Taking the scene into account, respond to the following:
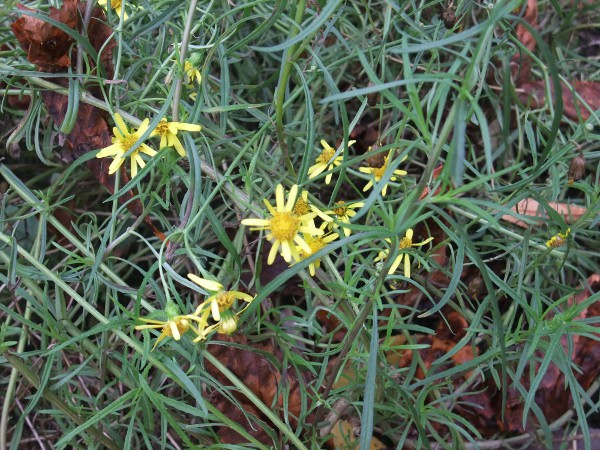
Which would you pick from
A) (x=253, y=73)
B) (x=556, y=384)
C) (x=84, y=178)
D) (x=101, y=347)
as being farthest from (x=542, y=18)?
(x=101, y=347)

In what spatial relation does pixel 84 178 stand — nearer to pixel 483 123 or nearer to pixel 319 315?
pixel 319 315

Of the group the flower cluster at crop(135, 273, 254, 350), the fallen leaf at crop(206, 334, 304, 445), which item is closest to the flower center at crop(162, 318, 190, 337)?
the flower cluster at crop(135, 273, 254, 350)

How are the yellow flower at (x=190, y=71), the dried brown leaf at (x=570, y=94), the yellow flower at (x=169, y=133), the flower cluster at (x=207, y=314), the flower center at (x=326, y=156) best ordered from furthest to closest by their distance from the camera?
the dried brown leaf at (x=570, y=94) → the flower center at (x=326, y=156) → the yellow flower at (x=190, y=71) → the yellow flower at (x=169, y=133) → the flower cluster at (x=207, y=314)

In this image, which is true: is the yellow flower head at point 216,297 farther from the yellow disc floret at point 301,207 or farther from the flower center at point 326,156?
the flower center at point 326,156

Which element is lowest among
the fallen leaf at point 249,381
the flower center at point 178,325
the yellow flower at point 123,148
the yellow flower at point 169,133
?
the fallen leaf at point 249,381

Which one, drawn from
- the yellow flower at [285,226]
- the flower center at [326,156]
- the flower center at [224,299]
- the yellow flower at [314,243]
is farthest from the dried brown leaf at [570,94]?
the flower center at [224,299]

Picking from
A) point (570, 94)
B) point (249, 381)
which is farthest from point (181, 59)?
point (570, 94)

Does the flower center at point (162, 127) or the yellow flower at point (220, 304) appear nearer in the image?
the yellow flower at point (220, 304)

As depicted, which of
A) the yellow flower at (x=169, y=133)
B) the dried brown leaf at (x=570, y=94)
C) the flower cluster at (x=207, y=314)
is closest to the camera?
the flower cluster at (x=207, y=314)

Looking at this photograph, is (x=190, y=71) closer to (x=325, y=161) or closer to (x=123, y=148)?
(x=123, y=148)
